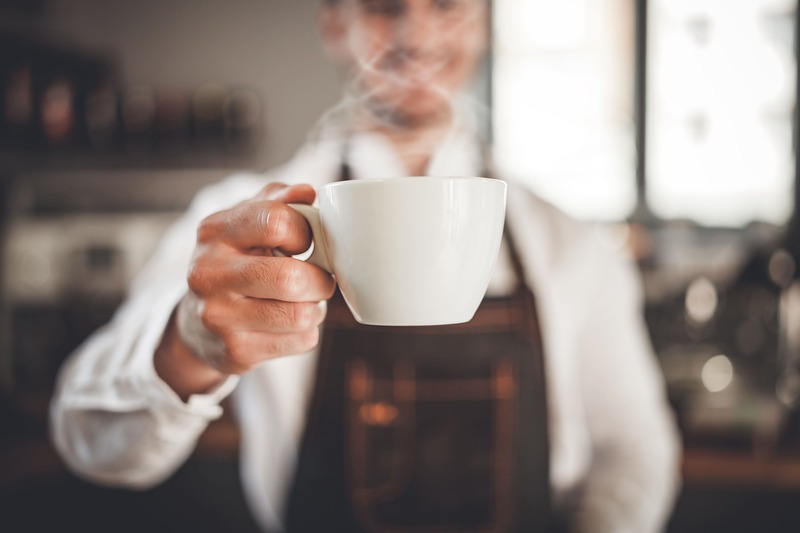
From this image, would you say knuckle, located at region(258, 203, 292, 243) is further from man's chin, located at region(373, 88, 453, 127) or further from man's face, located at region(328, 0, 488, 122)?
man's chin, located at region(373, 88, 453, 127)

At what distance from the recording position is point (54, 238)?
2.78 m

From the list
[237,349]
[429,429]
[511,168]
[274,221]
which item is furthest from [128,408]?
[511,168]

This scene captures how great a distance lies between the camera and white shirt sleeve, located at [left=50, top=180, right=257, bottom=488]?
684 millimetres

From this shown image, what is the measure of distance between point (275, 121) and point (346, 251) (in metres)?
2.87

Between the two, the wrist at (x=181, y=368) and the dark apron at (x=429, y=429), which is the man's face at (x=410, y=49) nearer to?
the dark apron at (x=429, y=429)

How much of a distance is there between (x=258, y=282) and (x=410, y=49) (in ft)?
2.63

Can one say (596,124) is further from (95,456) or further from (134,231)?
(95,456)

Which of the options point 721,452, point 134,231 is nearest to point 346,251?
point 721,452

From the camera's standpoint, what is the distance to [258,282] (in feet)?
1.61

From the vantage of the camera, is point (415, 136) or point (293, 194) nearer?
point (293, 194)

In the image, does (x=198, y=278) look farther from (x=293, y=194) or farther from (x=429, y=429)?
(x=429, y=429)

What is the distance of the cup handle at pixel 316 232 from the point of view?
50 cm

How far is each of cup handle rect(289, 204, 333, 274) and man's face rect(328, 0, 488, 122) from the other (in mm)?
608

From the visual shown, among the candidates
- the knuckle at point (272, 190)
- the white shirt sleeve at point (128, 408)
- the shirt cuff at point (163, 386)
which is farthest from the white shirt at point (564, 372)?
the knuckle at point (272, 190)
